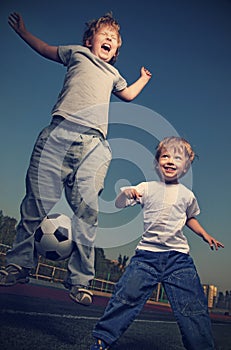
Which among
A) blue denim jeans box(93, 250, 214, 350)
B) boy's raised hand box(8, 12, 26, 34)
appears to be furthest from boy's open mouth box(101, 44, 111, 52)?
blue denim jeans box(93, 250, 214, 350)

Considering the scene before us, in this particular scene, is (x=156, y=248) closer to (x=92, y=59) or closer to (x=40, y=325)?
(x=40, y=325)

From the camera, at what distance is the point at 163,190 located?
4.12 feet

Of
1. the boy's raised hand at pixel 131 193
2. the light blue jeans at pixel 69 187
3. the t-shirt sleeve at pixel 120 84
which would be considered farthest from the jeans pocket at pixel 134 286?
the t-shirt sleeve at pixel 120 84

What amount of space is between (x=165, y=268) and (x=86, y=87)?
2.88 feet

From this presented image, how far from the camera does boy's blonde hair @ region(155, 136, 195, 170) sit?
137cm

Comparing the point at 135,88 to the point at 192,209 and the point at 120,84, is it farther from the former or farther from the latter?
the point at 192,209

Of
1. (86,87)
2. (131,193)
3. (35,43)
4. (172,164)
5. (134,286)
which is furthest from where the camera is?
(35,43)

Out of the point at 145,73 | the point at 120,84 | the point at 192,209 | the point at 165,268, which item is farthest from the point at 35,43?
the point at 165,268

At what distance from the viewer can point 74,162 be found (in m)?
1.42

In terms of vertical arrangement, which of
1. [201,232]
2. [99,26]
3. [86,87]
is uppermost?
[99,26]

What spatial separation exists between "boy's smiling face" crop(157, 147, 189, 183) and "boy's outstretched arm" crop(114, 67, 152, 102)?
514mm

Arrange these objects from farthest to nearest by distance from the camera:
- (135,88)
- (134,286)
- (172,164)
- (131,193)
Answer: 1. (135,88)
2. (172,164)
3. (131,193)
4. (134,286)

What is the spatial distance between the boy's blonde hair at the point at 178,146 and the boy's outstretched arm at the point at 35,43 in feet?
2.24

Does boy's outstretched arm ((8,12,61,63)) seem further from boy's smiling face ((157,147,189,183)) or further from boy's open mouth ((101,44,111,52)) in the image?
boy's smiling face ((157,147,189,183))
